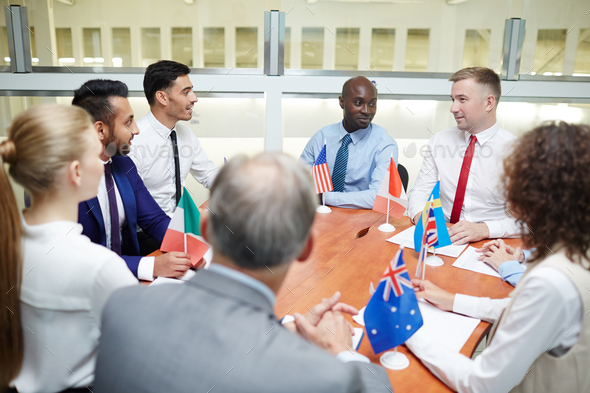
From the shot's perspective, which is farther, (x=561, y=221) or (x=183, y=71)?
(x=183, y=71)

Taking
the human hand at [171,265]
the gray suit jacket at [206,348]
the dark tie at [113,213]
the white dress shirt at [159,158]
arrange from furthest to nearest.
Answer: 1. the white dress shirt at [159,158]
2. the dark tie at [113,213]
3. the human hand at [171,265]
4. the gray suit jacket at [206,348]

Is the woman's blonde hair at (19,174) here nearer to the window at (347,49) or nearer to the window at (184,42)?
the window at (184,42)

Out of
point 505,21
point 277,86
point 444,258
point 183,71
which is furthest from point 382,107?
point 444,258

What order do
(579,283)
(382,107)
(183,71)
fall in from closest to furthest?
1. (579,283)
2. (183,71)
3. (382,107)

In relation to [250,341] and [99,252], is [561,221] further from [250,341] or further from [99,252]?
[99,252]

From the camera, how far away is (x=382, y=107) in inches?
199

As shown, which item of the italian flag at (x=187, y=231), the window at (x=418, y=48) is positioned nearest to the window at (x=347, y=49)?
the window at (x=418, y=48)

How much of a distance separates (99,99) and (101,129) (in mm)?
148

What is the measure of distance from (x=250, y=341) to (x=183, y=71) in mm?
2742

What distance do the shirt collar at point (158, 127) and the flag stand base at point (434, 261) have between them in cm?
200

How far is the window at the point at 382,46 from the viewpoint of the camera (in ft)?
16.0

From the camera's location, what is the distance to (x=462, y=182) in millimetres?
2682

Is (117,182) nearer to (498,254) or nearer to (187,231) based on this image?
(187,231)

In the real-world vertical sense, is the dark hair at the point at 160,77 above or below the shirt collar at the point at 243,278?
above
